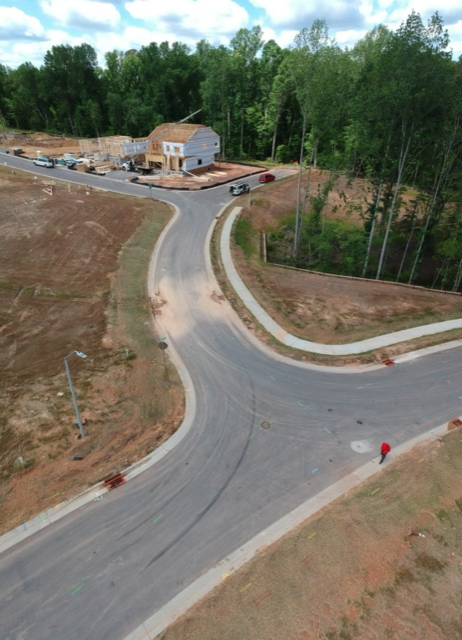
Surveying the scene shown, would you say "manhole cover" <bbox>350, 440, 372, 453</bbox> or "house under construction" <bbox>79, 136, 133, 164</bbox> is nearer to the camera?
"manhole cover" <bbox>350, 440, 372, 453</bbox>

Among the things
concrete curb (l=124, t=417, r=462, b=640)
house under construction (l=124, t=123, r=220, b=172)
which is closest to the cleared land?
concrete curb (l=124, t=417, r=462, b=640)

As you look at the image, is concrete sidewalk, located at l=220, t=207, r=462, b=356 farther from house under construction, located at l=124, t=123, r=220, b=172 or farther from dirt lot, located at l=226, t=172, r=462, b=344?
house under construction, located at l=124, t=123, r=220, b=172

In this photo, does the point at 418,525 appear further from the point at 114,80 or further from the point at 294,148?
the point at 114,80

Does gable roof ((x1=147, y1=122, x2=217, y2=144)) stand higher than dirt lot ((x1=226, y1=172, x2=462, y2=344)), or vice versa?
gable roof ((x1=147, y1=122, x2=217, y2=144))

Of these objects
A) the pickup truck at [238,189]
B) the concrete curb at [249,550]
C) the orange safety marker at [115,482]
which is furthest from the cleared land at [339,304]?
the pickup truck at [238,189]

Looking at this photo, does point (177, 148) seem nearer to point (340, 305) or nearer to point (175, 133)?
point (175, 133)

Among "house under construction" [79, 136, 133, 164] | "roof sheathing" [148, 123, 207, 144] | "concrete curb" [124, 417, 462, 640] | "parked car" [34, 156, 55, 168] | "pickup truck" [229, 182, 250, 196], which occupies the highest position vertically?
"roof sheathing" [148, 123, 207, 144]

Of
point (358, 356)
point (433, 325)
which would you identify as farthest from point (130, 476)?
point (433, 325)
